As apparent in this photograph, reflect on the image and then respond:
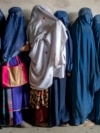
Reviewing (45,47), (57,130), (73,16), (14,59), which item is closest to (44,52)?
(45,47)

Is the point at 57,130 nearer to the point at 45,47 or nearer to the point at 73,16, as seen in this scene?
the point at 45,47

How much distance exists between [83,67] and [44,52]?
0.40 m

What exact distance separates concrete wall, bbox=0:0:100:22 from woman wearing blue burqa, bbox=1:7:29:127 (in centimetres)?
16

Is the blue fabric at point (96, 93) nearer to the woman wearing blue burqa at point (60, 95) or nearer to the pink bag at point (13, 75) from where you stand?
the woman wearing blue burqa at point (60, 95)

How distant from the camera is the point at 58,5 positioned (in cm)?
302

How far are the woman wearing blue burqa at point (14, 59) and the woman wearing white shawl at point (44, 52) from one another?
88 mm

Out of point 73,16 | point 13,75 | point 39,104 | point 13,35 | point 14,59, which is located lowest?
point 39,104

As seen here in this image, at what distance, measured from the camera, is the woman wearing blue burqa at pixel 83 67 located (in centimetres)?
274

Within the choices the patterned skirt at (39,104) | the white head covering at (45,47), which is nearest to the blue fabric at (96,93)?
the white head covering at (45,47)

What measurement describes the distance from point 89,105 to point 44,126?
50 centimetres

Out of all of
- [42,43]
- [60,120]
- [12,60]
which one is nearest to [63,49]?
[42,43]

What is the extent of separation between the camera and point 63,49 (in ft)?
8.73

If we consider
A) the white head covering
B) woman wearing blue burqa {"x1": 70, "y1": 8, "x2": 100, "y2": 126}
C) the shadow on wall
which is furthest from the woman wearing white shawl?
the shadow on wall

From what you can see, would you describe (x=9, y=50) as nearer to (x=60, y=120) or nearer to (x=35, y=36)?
(x=35, y=36)
